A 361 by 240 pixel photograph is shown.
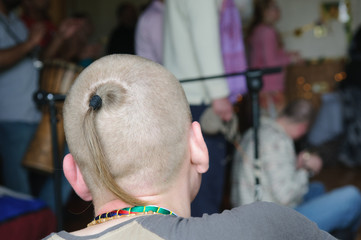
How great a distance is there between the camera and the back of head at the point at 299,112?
2320 millimetres

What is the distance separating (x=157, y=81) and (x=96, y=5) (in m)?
5.40

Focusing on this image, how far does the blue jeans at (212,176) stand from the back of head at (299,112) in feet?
2.12

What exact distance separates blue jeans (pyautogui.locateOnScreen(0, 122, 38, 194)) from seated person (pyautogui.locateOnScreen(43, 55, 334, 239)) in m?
1.60

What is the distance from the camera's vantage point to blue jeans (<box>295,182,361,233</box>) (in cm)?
188

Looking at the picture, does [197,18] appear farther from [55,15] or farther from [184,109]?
[55,15]

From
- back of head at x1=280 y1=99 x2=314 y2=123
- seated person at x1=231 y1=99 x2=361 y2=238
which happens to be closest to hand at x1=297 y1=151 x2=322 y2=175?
back of head at x1=280 y1=99 x2=314 y2=123

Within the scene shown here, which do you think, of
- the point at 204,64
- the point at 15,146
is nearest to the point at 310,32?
the point at 204,64

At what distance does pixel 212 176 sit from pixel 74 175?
1.00m

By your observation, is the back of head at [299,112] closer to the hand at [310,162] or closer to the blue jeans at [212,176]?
the hand at [310,162]

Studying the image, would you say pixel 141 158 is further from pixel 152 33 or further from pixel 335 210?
pixel 152 33

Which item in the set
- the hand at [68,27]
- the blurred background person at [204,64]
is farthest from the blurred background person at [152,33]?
the hand at [68,27]

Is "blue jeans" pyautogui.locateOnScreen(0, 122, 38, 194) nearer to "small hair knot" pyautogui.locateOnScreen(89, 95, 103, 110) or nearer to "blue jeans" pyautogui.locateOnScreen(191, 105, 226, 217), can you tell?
"blue jeans" pyautogui.locateOnScreen(191, 105, 226, 217)

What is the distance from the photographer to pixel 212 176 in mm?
1738

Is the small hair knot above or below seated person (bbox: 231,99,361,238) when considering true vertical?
above
